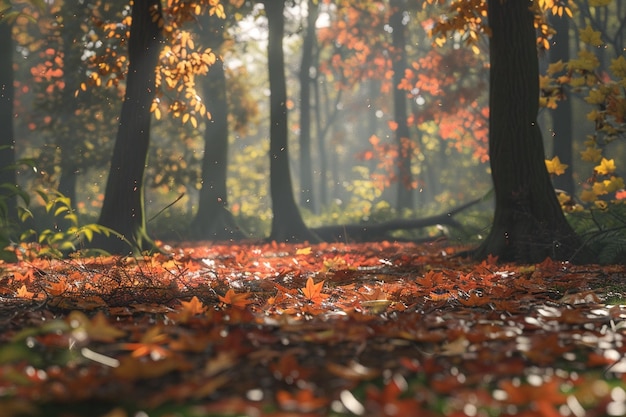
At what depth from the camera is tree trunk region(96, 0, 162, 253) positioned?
9188mm

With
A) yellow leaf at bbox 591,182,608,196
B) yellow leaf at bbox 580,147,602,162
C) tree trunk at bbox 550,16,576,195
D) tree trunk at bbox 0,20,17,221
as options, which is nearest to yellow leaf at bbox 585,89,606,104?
yellow leaf at bbox 580,147,602,162

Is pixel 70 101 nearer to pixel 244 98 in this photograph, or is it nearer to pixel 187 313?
pixel 244 98

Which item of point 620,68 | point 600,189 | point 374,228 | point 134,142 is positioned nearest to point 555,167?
point 600,189

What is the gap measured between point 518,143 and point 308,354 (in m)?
5.74

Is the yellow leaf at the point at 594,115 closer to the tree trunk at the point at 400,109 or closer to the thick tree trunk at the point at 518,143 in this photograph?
the thick tree trunk at the point at 518,143

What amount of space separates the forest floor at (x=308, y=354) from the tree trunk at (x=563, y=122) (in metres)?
10.6

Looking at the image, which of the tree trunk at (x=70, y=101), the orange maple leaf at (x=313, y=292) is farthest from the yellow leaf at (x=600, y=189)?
the tree trunk at (x=70, y=101)

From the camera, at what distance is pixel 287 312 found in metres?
3.99

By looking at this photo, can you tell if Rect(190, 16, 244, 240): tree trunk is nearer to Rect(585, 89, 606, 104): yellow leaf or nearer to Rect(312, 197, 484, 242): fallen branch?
Rect(312, 197, 484, 242): fallen branch

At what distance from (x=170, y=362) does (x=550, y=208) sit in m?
6.35

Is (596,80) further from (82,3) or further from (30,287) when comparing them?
(82,3)

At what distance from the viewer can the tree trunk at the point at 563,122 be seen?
48.7ft

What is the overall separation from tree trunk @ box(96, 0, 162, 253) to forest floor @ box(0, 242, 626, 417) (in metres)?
4.49

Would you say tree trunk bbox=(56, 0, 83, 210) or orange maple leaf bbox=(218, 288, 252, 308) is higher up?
tree trunk bbox=(56, 0, 83, 210)
